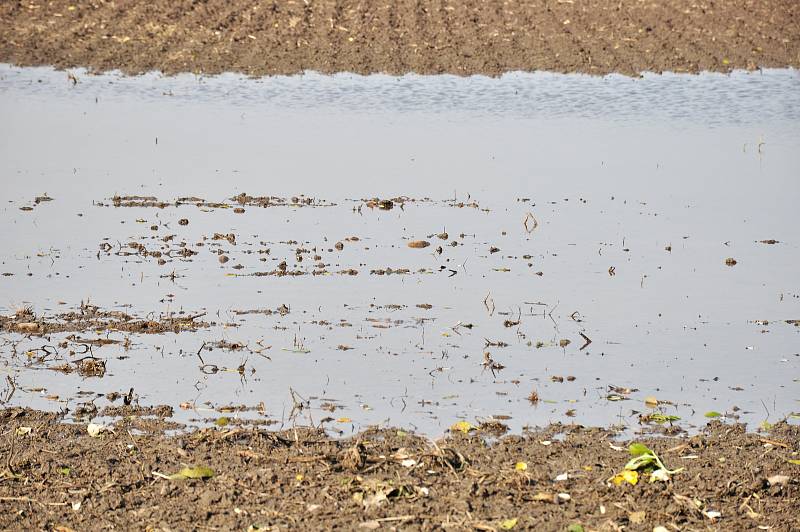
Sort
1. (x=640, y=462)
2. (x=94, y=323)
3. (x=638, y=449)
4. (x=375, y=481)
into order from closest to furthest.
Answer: (x=375, y=481) < (x=640, y=462) < (x=638, y=449) < (x=94, y=323)

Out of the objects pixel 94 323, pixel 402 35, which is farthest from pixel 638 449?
pixel 402 35

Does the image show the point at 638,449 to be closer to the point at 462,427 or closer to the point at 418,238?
the point at 462,427

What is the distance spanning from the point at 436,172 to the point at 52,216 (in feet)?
17.4

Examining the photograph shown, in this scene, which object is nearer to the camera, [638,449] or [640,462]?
[640,462]

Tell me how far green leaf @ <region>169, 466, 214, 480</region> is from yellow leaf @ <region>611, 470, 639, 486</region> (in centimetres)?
247

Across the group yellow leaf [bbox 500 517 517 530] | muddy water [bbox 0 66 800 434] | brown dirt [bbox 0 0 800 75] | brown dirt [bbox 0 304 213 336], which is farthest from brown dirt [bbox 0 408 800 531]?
brown dirt [bbox 0 0 800 75]

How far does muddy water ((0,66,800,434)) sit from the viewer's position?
9.73 metres

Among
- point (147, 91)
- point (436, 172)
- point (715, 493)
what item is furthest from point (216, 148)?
point (715, 493)

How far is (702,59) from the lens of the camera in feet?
84.9

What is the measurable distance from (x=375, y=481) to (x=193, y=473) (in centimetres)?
112

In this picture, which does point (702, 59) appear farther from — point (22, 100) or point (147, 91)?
point (22, 100)

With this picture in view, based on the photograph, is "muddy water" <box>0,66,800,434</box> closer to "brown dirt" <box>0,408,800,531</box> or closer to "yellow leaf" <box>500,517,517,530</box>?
"brown dirt" <box>0,408,800,531</box>

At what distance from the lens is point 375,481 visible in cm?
768

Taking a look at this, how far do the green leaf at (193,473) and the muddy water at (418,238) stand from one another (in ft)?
3.82
